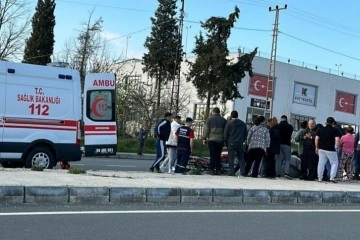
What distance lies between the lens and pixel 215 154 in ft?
46.9

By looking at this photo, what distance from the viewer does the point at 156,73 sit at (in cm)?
5903

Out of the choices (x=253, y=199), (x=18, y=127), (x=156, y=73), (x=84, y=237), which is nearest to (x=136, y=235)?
(x=84, y=237)

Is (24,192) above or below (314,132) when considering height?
below

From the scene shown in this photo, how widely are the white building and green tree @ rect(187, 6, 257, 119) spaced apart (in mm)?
11365

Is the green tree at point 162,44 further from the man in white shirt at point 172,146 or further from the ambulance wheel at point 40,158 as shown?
the ambulance wheel at point 40,158

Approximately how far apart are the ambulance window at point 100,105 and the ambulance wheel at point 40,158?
158cm

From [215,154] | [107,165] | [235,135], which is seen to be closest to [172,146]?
[215,154]

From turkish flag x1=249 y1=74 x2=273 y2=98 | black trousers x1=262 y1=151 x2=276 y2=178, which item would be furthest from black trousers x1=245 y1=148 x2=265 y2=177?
turkish flag x1=249 y1=74 x2=273 y2=98

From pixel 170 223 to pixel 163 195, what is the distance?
1942 mm

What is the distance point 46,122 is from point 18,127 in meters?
0.68

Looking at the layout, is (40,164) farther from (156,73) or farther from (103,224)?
(156,73)

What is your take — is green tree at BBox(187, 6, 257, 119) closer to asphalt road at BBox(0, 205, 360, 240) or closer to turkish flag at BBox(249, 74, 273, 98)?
turkish flag at BBox(249, 74, 273, 98)

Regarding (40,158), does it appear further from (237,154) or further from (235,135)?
(237,154)

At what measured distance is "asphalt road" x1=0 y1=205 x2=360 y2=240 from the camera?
23.0 ft
